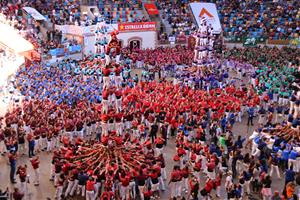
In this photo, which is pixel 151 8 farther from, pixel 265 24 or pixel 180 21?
pixel 265 24

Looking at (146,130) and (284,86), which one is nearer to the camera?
(146,130)

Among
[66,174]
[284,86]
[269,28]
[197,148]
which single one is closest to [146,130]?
[197,148]

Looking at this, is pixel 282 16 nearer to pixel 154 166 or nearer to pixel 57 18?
pixel 57 18

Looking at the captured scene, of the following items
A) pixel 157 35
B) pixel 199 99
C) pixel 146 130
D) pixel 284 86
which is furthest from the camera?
pixel 157 35

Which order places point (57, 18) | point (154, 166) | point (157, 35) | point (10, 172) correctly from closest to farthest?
point (154, 166) < point (10, 172) < point (57, 18) < point (157, 35)

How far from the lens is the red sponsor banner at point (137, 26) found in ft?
137

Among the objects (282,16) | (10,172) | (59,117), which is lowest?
(10,172)

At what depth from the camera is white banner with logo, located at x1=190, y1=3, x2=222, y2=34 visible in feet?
156

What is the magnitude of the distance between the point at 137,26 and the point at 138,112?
69.1 feet

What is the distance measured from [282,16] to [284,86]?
22.9m

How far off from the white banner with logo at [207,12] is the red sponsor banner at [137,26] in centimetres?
634

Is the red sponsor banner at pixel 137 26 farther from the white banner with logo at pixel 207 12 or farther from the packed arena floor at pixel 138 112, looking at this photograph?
the white banner with logo at pixel 207 12

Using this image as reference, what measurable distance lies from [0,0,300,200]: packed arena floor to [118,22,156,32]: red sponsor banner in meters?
0.10

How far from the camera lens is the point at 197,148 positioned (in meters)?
18.0
